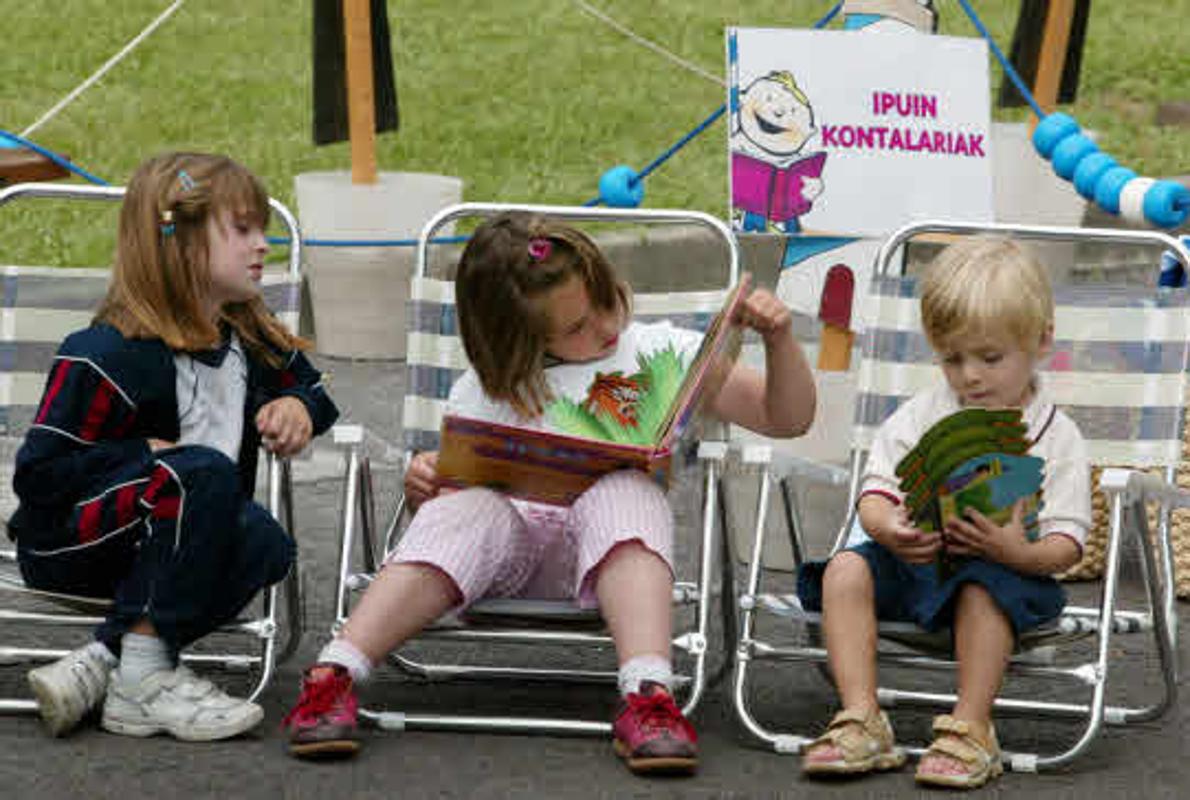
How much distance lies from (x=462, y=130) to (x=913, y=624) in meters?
7.08

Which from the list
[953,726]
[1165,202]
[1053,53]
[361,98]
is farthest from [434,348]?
[361,98]

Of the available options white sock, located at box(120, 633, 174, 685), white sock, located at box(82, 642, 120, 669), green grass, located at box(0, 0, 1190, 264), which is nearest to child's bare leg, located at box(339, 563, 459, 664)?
white sock, located at box(120, 633, 174, 685)

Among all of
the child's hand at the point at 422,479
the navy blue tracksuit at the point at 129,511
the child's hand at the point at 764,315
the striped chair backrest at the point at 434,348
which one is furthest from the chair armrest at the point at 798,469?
the navy blue tracksuit at the point at 129,511

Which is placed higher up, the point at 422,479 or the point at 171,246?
the point at 171,246

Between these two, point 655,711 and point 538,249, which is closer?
point 655,711

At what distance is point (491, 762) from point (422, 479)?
1.89 feet

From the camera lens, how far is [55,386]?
12.7 feet

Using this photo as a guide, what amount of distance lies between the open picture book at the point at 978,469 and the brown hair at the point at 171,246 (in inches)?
53.1

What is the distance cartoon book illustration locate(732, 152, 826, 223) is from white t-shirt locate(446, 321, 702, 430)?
1382 mm

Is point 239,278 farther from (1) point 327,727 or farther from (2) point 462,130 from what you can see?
(2) point 462,130

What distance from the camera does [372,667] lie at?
3.79 m

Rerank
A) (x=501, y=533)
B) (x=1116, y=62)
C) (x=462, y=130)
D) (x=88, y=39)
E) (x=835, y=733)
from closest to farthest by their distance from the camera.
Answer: (x=835, y=733)
(x=501, y=533)
(x=462, y=130)
(x=88, y=39)
(x=1116, y=62)

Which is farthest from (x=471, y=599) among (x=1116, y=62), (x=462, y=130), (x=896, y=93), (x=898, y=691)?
(x=1116, y=62)

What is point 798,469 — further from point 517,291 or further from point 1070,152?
point 1070,152
